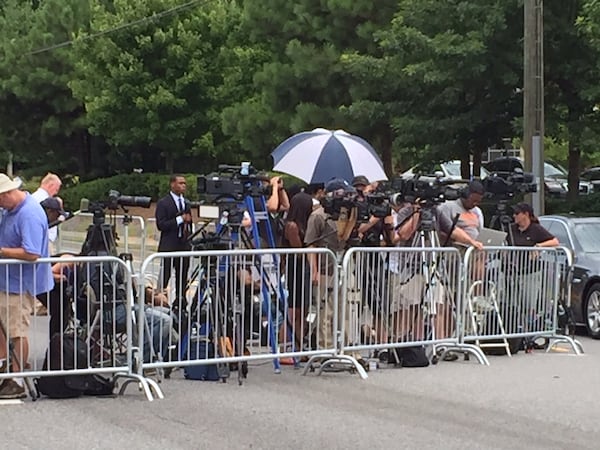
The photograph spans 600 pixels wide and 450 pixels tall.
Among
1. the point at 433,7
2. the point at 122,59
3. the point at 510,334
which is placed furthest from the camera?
the point at 122,59

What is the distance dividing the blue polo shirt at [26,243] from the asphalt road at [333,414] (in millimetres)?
917

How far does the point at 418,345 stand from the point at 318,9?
17535 mm

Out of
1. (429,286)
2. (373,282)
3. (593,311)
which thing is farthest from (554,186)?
(373,282)

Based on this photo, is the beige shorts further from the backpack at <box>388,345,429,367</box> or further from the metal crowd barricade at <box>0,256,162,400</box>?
the metal crowd barricade at <box>0,256,162,400</box>

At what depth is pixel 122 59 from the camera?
33.1 m

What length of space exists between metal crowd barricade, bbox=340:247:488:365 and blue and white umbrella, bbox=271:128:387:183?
2172mm

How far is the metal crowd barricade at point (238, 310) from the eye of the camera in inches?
340

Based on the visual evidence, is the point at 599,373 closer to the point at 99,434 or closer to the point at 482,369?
the point at 482,369

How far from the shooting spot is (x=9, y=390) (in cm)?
806

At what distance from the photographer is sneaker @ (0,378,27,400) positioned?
8.04m

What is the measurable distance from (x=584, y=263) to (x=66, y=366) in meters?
7.99

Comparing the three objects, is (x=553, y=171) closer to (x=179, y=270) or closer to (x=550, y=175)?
(x=550, y=175)

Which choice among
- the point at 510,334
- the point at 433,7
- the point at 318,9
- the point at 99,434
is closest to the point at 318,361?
the point at 510,334

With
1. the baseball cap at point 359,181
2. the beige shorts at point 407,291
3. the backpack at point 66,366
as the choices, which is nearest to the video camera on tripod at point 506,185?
the baseball cap at point 359,181
